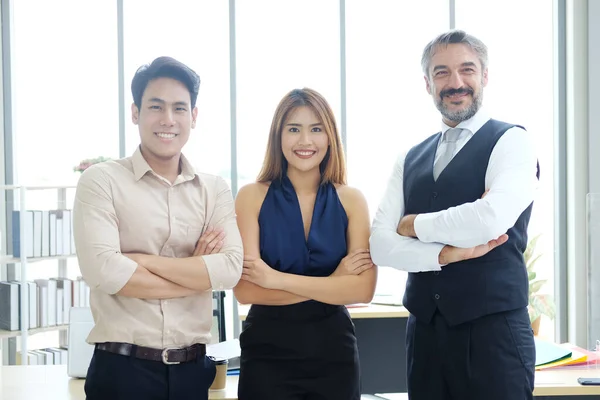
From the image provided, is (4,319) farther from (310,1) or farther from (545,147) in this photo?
(545,147)

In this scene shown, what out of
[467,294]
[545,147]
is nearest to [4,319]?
[467,294]

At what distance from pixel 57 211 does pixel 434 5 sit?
137 inches

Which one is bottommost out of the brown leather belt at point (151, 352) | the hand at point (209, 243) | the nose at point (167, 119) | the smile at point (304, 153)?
the brown leather belt at point (151, 352)

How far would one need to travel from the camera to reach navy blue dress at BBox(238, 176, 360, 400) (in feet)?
7.16

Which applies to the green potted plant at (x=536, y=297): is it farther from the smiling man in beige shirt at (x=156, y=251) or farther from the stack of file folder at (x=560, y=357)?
the smiling man in beige shirt at (x=156, y=251)

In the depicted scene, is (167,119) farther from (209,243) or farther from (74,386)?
(74,386)

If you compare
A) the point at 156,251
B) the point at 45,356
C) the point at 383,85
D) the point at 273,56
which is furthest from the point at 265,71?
the point at 156,251

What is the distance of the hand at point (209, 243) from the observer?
85.4 inches

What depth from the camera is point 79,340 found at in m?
2.61

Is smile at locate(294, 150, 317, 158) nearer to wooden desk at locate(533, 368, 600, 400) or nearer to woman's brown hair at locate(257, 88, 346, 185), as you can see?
woman's brown hair at locate(257, 88, 346, 185)

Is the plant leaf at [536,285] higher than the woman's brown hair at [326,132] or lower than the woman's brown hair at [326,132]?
lower

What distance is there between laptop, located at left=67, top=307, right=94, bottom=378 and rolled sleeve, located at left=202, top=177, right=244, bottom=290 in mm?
706

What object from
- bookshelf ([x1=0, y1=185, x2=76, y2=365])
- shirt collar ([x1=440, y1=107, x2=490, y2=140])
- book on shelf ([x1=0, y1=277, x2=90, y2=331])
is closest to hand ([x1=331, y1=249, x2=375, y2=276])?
shirt collar ([x1=440, y1=107, x2=490, y2=140])

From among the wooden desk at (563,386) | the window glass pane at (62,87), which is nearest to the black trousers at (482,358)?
the wooden desk at (563,386)
